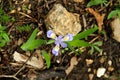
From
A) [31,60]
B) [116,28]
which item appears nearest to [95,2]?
[116,28]

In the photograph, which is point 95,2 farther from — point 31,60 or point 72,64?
point 31,60

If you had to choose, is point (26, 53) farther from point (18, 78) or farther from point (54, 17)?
point (54, 17)

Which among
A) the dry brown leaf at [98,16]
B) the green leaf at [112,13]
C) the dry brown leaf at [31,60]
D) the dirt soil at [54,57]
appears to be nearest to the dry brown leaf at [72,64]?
the dirt soil at [54,57]

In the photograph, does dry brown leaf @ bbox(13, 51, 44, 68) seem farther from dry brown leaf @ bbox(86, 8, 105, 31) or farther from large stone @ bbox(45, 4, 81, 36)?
dry brown leaf @ bbox(86, 8, 105, 31)

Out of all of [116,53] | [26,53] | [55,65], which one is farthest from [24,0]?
[116,53]

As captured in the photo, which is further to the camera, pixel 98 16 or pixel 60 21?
pixel 98 16

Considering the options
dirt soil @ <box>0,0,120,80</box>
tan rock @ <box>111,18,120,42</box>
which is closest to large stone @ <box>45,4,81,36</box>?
dirt soil @ <box>0,0,120,80</box>

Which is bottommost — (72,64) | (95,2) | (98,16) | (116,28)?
(72,64)
